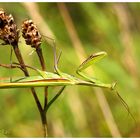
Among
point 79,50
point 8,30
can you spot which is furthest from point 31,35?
point 79,50

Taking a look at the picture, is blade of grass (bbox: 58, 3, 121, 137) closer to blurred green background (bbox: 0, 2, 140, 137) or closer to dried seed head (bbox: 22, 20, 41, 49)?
blurred green background (bbox: 0, 2, 140, 137)

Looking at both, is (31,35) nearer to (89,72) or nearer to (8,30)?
(8,30)

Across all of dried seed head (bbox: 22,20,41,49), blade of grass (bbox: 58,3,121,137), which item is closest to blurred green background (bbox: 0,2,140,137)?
blade of grass (bbox: 58,3,121,137)

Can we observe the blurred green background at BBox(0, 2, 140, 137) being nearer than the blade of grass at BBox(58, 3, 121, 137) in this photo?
No

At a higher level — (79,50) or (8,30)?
(8,30)

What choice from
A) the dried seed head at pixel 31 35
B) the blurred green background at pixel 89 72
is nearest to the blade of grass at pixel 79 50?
the blurred green background at pixel 89 72

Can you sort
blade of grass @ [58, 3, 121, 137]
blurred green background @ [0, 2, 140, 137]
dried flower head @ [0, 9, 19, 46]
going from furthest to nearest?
blurred green background @ [0, 2, 140, 137], blade of grass @ [58, 3, 121, 137], dried flower head @ [0, 9, 19, 46]
